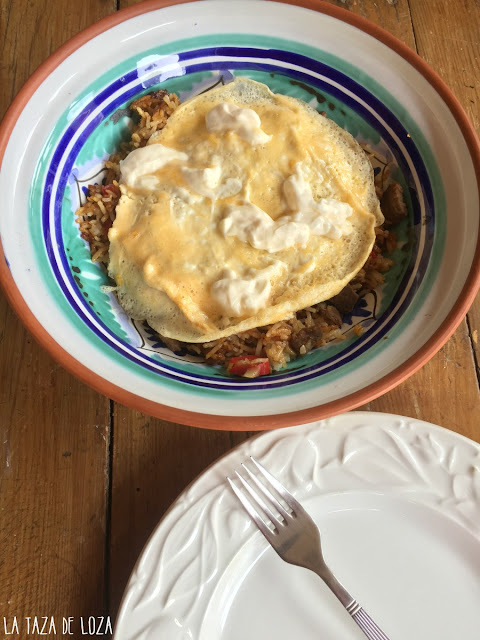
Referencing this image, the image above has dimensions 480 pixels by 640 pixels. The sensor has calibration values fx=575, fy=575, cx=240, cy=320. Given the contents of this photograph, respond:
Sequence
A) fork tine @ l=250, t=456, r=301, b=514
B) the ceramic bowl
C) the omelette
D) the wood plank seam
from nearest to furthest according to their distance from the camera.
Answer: the ceramic bowl → fork tine @ l=250, t=456, r=301, b=514 → the omelette → the wood plank seam

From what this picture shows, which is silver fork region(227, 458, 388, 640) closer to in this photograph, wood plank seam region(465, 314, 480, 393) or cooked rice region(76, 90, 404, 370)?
cooked rice region(76, 90, 404, 370)

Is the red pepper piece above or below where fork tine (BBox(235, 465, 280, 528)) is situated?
above

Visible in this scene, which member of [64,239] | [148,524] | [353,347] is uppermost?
[64,239]

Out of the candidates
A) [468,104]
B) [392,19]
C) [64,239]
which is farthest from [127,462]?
[392,19]

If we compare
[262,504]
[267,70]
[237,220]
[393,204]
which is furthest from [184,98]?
[262,504]

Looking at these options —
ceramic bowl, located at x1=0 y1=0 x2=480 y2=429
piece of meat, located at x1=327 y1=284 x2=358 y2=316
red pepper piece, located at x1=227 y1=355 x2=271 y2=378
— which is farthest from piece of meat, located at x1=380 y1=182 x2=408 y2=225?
red pepper piece, located at x1=227 y1=355 x2=271 y2=378

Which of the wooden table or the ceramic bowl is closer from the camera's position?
the ceramic bowl

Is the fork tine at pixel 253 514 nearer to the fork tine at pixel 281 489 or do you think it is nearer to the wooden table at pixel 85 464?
the fork tine at pixel 281 489

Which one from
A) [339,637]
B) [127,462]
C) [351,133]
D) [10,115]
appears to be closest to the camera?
[339,637]

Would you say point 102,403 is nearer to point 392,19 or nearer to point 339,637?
point 339,637
